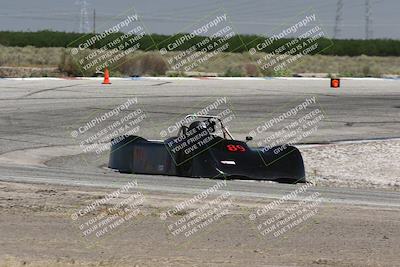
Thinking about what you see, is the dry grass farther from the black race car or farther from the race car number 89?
the race car number 89

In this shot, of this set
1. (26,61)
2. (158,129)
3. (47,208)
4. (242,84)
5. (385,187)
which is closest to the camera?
(47,208)

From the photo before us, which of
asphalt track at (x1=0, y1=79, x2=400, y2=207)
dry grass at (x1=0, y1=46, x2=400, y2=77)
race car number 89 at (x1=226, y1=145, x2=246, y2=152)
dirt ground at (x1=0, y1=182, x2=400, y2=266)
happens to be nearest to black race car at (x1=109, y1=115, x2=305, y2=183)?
race car number 89 at (x1=226, y1=145, x2=246, y2=152)

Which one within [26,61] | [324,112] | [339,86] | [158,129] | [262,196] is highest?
[262,196]

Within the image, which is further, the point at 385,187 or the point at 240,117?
the point at 240,117

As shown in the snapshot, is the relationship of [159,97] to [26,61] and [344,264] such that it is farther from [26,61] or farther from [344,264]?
[26,61]

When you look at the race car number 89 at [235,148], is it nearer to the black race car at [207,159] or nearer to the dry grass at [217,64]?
the black race car at [207,159]

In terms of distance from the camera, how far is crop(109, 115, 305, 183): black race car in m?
15.0

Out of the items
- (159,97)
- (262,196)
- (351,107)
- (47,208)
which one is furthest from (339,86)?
(47,208)

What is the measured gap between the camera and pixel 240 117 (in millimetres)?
24656

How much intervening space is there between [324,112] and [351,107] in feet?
5.94

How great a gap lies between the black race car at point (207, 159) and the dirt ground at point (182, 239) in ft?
9.50

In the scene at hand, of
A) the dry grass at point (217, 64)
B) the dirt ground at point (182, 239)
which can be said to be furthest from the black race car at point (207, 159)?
the dry grass at point (217, 64)

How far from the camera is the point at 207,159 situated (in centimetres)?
1500

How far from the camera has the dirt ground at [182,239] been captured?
8.57 metres
